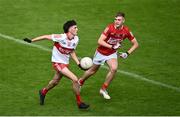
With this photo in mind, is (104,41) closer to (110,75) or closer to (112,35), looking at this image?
(112,35)

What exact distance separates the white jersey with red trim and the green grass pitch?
4.06ft

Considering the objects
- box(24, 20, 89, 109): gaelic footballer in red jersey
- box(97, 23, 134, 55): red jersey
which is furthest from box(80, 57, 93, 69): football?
box(97, 23, 134, 55): red jersey

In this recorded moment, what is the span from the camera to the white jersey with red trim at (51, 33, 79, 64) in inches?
582

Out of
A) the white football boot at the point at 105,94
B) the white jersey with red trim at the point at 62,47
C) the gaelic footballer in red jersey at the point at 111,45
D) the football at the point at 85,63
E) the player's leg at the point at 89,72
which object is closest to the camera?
the white jersey with red trim at the point at 62,47

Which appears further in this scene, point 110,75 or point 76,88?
point 110,75

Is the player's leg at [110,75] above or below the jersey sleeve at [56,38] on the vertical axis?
below

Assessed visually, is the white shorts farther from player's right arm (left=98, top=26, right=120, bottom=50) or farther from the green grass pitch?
the green grass pitch

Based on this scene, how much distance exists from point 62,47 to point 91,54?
192 inches

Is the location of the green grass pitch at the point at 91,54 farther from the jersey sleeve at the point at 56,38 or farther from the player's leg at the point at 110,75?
the jersey sleeve at the point at 56,38

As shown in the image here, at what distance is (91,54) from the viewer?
64.5 ft

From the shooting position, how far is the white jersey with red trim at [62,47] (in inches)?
582

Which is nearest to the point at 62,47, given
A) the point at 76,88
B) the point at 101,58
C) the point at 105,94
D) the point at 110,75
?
the point at 76,88

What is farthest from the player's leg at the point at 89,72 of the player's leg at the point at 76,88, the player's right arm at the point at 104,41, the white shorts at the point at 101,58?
the player's leg at the point at 76,88

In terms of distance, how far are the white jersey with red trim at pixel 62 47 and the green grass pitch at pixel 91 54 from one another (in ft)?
4.06
